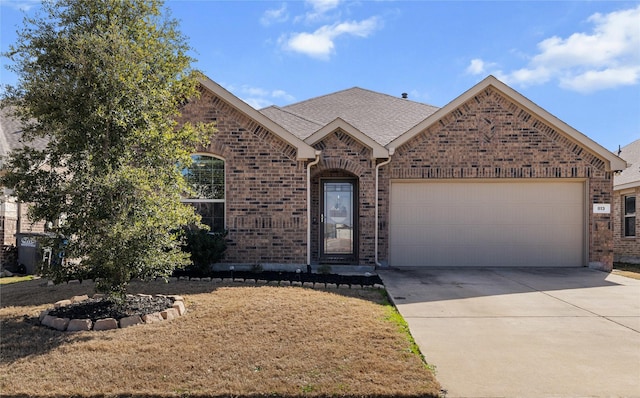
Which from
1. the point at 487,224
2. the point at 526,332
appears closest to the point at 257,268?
the point at 526,332

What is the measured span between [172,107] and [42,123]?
173 centimetres

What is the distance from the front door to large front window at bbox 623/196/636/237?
35.2ft

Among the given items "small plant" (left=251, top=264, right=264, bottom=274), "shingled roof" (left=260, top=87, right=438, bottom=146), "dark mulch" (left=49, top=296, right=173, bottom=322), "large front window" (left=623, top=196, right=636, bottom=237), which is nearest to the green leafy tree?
"dark mulch" (left=49, top=296, right=173, bottom=322)

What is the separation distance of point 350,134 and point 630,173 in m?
12.0

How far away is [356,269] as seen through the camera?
1074cm

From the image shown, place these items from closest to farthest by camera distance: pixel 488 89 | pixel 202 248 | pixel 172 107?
pixel 172 107 → pixel 202 248 → pixel 488 89

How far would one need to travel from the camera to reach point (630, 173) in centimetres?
1614

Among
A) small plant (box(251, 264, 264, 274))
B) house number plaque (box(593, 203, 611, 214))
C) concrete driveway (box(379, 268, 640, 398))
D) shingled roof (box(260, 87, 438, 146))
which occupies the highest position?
shingled roof (box(260, 87, 438, 146))

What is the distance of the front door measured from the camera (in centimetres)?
1191

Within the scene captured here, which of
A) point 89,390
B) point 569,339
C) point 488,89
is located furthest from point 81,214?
point 488,89

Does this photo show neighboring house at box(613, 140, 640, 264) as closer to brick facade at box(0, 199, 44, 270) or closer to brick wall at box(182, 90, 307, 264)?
brick wall at box(182, 90, 307, 264)

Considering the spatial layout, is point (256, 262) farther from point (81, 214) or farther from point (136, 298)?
point (81, 214)

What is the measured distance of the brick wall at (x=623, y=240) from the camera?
15.1 meters

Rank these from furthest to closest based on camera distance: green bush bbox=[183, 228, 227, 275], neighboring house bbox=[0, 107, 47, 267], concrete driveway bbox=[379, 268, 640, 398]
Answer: neighboring house bbox=[0, 107, 47, 267] < green bush bbox=[183, 228, 227, 275] < concrete driveway bbox=[379, 268, 640, 398]
